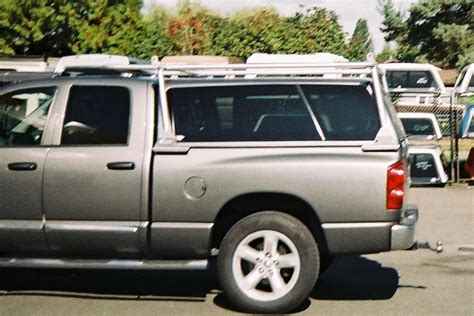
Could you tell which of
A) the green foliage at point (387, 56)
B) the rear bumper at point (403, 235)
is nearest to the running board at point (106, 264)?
the rear bumper at point (403, 235)

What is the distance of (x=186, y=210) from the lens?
21.6 ft

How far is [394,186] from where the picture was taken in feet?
21.1

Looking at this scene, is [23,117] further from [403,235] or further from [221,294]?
[403,235]

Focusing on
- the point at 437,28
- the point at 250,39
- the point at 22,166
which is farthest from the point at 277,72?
the point at 437,28

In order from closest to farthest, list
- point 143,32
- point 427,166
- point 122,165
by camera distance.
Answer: point 122,165, point 427,166, point 143,32

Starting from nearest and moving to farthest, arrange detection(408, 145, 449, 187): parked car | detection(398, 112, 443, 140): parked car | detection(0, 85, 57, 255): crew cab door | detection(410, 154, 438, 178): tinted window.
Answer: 1. detection(0, 85, 57, 255): crew cab door
2. detection(408, 145, 449, 187): parked car
3. detection(410, 154, 438, 178): tinted window
4. detection(398, 112, 443, 140): parked car

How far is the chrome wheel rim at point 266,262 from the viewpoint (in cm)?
660

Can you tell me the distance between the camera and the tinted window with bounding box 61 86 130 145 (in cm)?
690

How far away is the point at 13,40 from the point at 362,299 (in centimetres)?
2279

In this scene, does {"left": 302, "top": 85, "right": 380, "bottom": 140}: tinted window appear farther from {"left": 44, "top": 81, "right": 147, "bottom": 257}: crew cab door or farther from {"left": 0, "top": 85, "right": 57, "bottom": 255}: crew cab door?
{"left": 0, "top": 85, "right": 57, "bottom": 255}: crew cab door

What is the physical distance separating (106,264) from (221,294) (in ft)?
3.91

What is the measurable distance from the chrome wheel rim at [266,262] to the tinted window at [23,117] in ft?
6.43

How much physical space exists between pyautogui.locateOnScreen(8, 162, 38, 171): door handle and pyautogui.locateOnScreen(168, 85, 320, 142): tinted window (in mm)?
1207

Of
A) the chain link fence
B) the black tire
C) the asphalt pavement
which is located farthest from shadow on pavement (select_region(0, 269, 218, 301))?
the chain link fence
